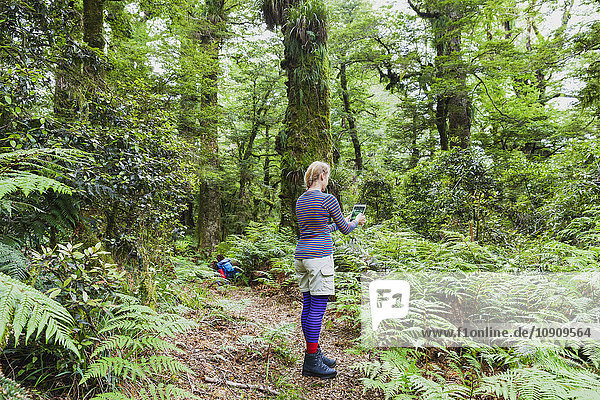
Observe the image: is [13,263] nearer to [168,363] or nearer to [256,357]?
[168,363]

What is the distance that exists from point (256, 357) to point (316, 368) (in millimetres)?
699

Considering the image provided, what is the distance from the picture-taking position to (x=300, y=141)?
23.9ft

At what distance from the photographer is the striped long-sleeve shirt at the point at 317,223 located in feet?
10.4

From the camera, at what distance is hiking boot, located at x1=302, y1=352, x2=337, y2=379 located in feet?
10.0

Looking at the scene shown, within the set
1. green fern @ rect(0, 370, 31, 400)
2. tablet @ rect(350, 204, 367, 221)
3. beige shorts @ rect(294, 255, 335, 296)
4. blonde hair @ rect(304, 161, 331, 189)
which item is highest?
blonde hair @ rect(304, 161, 331, 189)

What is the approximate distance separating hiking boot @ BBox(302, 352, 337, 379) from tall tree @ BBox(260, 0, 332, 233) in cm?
450

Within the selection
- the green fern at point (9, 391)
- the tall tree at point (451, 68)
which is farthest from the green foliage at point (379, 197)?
the green fern at point (9, 391)

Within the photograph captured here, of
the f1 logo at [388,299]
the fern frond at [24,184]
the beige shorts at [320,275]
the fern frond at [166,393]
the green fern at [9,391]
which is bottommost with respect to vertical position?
the fern frond at [166,393]

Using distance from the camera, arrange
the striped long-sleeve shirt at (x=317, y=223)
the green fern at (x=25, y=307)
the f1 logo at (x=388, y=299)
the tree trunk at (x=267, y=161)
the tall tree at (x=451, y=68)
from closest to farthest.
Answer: the green fern at (x=25, y=307) < the striped long-sleeve shirt at (x=317, y=223) < the f1 logo at (x=388, y=299) < the tall tree at (x=451, y=68) < the tree trunk at (x=267, y=161)

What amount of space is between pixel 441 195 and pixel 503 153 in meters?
4.38

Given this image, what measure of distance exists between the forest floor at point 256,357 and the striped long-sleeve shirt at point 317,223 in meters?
0.99

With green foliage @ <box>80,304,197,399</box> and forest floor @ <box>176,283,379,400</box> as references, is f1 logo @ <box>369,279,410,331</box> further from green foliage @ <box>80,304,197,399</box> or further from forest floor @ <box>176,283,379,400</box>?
green foliage @ <box>80,304,197,399</box>

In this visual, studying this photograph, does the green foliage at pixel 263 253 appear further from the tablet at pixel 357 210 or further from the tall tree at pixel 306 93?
the tablet at pixel 357 210

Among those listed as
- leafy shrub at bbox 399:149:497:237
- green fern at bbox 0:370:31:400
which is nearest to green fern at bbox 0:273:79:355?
green fern at bbox 0:370:31:400
